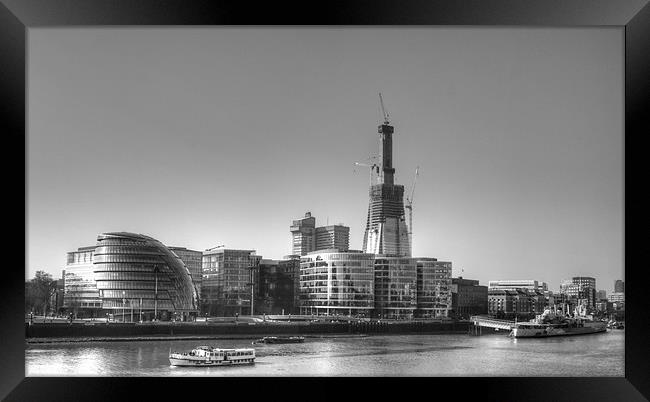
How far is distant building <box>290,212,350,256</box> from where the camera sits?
24.0m

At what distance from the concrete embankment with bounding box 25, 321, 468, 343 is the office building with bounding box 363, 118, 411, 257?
347 centimetres

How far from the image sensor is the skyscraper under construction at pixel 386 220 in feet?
90.4

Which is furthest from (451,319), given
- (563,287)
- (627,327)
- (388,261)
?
(627,327)

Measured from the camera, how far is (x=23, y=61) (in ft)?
17.8

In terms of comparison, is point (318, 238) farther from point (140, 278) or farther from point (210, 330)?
point (140, 278)

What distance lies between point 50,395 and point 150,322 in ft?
Answer: 59.6

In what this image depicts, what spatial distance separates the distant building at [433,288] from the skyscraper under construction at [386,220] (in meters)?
1.88

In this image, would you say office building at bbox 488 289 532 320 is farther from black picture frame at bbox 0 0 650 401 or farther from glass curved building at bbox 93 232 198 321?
black picture frame at bbox 0 0 650 401

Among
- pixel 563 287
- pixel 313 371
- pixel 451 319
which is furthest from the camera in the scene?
pixel 451 319

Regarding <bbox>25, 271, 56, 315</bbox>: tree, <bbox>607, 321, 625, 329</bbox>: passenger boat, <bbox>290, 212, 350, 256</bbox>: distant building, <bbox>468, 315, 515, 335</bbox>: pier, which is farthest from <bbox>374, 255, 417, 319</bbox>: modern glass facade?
<bbox>25, 271, 56, 315</bbox>: tree

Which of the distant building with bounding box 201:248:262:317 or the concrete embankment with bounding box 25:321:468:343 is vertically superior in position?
the distant building with bounding box 201:248:262:317

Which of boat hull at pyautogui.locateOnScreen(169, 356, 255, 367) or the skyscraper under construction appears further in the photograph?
the skyscraper under construction

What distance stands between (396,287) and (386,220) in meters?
3.52

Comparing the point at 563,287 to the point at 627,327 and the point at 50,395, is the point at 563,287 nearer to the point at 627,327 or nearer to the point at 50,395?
the point at 627,327
